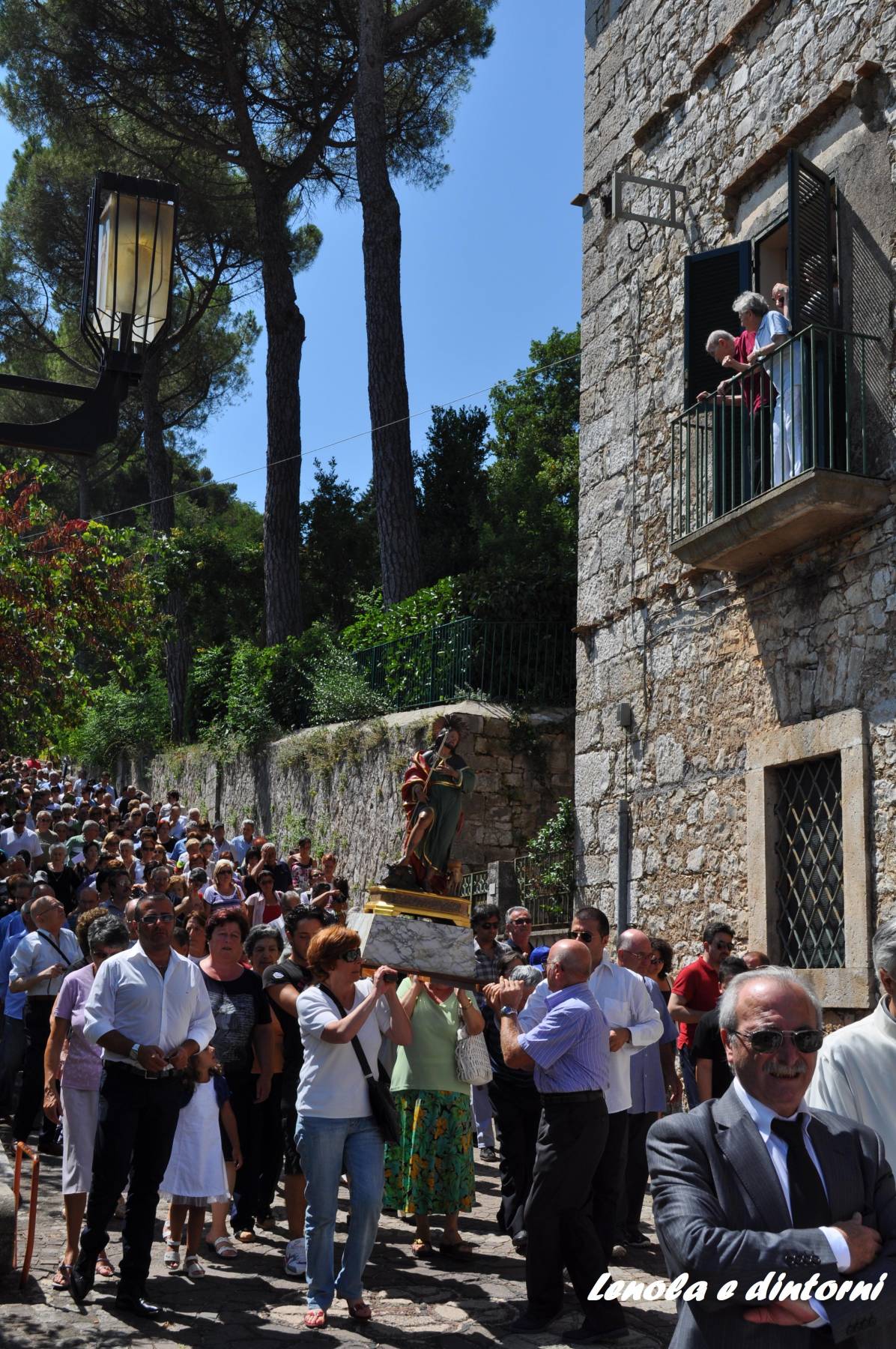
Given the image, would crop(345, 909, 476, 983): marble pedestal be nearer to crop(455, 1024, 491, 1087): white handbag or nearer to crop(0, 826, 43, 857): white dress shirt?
crop(455, 1024, 491, 1087): white handbag

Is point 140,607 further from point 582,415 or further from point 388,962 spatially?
point 388,962

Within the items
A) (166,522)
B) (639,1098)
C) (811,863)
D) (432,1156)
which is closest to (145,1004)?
(432,1156)

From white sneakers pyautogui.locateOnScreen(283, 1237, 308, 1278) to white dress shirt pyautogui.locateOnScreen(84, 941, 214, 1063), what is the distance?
1.16 m

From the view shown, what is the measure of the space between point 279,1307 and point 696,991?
321 centimetres

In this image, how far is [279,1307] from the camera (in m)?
6.04

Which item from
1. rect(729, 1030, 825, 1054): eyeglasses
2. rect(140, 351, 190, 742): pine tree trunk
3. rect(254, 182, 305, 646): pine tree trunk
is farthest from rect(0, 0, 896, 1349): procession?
rect(140, 351, 190, 742): pine tree trunk

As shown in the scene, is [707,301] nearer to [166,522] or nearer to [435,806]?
[435,806]

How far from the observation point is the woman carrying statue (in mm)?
7980

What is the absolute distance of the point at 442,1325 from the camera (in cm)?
587

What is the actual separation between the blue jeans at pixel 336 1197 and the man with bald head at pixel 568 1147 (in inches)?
26.1

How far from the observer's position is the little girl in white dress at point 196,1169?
257 inches

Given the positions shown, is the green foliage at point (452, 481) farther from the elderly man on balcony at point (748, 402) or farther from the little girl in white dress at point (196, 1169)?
the little girl in white dress at point (196, 1169)

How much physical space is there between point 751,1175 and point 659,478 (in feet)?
30.1

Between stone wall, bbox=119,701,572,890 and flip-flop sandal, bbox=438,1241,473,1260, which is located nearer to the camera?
flip-flop sandal, bbox=438,1241,473,1260
